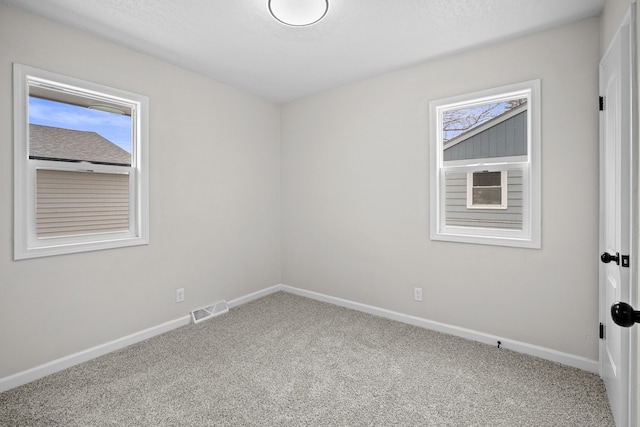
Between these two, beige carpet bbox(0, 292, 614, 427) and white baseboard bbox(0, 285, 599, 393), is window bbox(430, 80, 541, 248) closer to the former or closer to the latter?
white baseboard bbox(0, 285, 599, 393)

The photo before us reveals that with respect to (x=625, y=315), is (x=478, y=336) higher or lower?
lower

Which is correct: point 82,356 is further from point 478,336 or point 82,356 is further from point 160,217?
point 478,336

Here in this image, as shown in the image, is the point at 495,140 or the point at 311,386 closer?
the point at 311,386

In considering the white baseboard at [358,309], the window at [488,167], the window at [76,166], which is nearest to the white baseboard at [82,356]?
the white baseboard at [358,309]

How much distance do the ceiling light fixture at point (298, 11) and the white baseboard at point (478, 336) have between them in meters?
2.79

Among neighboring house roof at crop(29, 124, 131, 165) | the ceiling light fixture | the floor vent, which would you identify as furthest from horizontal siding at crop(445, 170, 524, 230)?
neighboring house roof at crop(29, 124, 131, 165)

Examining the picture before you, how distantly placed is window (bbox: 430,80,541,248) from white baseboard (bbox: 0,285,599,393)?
834 millimetres

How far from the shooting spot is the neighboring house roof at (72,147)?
2.28 m

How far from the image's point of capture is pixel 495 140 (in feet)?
8.98

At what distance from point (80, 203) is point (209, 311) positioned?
1.60 m

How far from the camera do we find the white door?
1.50 metres

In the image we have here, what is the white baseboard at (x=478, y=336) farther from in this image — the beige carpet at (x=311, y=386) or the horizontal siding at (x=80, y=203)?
the horizontal siding at (x=80, y=203)

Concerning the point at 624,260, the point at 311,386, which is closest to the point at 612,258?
the point at 624,260

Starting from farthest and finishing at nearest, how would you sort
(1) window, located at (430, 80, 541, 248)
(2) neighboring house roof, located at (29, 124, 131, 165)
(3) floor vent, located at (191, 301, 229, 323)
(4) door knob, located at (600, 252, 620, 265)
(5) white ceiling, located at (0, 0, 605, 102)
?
(3) floor vent, located at (191, 301, 229, 323), (1) window, located at (430, 80, 541, 248), (2) neighboring house roof, located at (29, 124, 131, 165), (5) white ceiling, located at (0, 0, 605, 102), (4) door knob, located at (600, 252, 620, 265)
